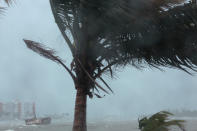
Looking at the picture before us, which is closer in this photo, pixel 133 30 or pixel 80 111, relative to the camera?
pixel 133 30

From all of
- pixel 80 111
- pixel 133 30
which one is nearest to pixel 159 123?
pixel 133 30

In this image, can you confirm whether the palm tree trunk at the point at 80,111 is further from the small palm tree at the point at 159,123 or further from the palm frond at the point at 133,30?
the small palm tree at the point at 159,123

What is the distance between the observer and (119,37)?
182 inches

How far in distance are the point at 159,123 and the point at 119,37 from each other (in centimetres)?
120

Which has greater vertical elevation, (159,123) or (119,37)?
(119,37)

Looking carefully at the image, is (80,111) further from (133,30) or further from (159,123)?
(133,30)

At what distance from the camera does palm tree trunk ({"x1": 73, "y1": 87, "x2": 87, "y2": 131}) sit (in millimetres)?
5055

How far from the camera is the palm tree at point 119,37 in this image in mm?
4219

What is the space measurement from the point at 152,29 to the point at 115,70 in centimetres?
157

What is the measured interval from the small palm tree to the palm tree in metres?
0.72

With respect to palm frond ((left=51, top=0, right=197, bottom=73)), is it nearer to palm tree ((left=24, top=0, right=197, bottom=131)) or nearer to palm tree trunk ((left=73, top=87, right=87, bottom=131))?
palm tree ((left=24, top=0, right=197, bottom=131))

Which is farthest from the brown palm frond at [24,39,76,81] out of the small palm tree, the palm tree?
the small palm tree

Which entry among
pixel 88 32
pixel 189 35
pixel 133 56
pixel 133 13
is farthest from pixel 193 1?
pixel 88 32

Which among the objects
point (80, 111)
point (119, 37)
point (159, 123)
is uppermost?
point (119, 37)
